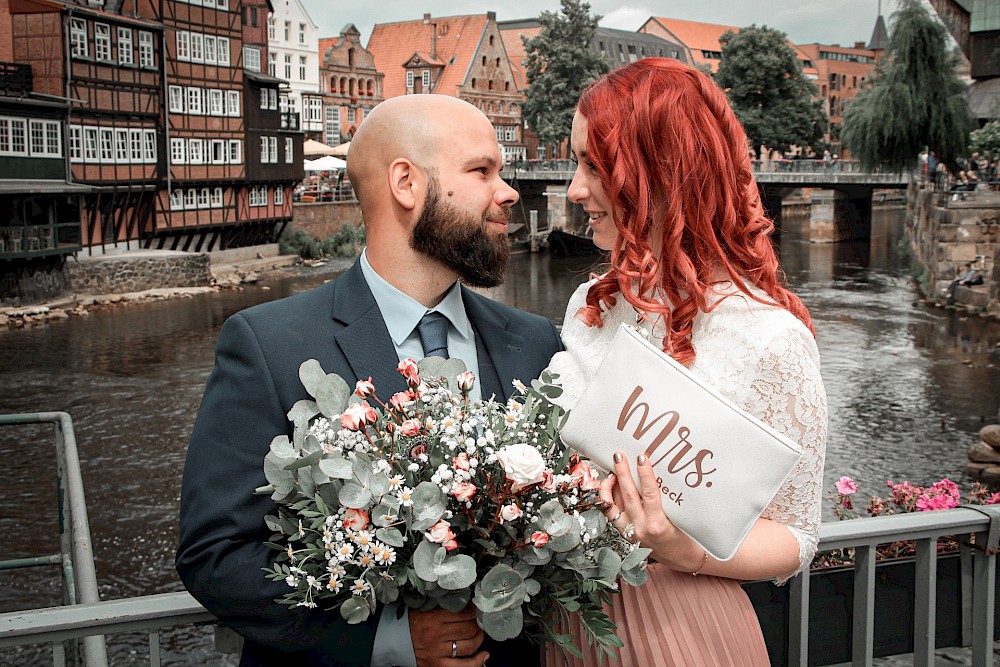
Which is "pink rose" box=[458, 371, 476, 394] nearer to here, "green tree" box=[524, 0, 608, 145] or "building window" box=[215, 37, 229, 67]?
"building window" box=[215, 37, 229, 67]

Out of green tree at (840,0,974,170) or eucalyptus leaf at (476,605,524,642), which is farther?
green tree at (840,0,974,170)

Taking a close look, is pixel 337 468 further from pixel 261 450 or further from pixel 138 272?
pixel 138 272

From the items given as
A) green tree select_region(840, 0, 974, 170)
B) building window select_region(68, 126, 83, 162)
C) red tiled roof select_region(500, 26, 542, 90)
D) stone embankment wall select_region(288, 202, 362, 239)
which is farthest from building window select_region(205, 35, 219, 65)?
red tiled roof select_region(500, 26, 542, 90)

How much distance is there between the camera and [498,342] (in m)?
2.52

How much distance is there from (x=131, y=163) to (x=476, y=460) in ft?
99.6

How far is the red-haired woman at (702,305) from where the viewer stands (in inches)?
82.7

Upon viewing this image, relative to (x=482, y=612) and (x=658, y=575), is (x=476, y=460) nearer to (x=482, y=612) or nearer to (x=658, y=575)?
(x=482, y=612)

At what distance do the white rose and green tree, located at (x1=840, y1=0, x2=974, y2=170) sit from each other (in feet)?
120

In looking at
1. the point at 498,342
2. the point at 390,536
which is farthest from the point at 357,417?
the point at 498,342

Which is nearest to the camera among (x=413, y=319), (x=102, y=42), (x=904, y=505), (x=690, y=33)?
(x=413, y=319)

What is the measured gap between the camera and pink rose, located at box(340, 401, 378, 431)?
1.78 m

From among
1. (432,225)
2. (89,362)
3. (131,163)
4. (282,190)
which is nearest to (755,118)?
(282,190)

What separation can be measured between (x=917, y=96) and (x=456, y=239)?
3616 centimetres

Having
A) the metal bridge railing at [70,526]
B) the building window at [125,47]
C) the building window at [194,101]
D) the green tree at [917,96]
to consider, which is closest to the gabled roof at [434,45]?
the green tree at [917,96]
